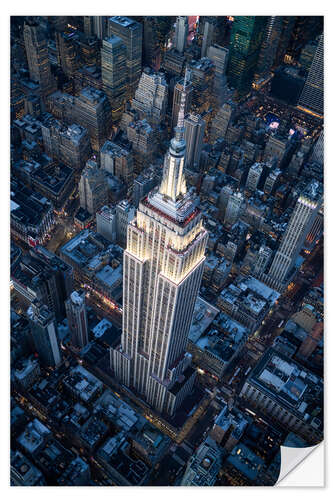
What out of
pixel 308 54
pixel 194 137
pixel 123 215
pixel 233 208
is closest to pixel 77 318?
pixel 123 215

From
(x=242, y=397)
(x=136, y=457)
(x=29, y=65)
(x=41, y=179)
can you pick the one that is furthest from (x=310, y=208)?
(x=29, y=65)

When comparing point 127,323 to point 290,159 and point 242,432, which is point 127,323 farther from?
point 290,159

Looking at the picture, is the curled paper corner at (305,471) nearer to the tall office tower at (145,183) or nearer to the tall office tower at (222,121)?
the tall office tower at (145,183)

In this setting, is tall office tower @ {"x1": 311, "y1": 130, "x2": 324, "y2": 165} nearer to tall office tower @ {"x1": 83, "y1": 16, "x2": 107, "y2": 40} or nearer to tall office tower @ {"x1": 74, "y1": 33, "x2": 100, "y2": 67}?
tall office tower @ {"x1": 74, "y1": 33, "x2": 100, "y2": 67}

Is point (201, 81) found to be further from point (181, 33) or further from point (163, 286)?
point (163, 286)

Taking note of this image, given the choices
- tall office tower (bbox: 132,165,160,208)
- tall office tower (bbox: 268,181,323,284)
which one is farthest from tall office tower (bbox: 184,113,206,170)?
tall office tower (bbox: 268,181,323,284)

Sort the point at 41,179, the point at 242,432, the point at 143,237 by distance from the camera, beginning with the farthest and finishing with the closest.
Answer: the point at 41,179
the point at 242,432
the point at 143,237
